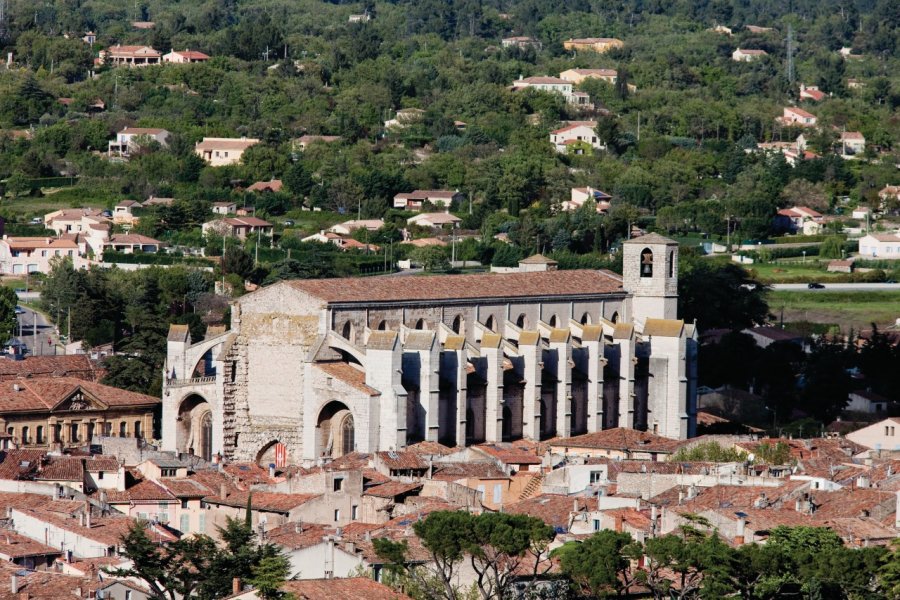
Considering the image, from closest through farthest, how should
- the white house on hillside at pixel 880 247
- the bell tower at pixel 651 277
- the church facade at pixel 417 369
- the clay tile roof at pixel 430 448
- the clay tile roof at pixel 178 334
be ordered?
the clay tile roof at pixel 430 448, the church facade at pixel 417 369, the clay tile roof at pixel 178 334, the bell tower at pixel 651 277, the white house on hillside at pixel 880 247

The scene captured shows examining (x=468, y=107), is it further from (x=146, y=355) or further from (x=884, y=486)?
(x=884, y=486)

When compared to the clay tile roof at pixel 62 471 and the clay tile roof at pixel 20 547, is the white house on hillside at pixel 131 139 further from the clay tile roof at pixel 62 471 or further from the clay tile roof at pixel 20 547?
the clay tile roof at pixel 20 547

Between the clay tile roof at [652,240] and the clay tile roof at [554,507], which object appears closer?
the clay tile roof at [554,507]

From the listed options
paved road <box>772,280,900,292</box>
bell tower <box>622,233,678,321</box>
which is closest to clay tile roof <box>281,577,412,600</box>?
bell tower <box>622,233,678,321</box>

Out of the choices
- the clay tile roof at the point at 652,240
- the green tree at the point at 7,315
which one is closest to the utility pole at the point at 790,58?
the green tree at the point at 7,315

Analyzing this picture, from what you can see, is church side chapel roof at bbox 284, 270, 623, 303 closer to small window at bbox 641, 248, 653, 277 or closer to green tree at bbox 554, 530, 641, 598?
small window at bbox 641, 248, 653, 277
